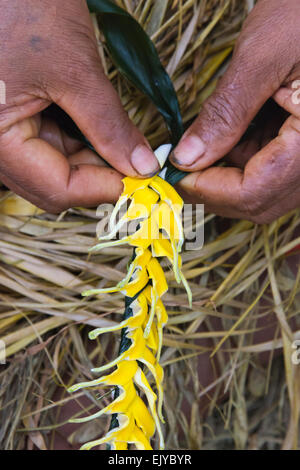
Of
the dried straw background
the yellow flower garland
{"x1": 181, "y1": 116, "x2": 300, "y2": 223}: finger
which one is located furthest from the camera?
the dried straw background

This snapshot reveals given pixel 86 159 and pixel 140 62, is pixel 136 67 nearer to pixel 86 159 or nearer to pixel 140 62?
pixel 140 62

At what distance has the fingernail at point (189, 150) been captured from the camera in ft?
1.58

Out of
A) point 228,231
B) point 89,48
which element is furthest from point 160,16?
point 228,231

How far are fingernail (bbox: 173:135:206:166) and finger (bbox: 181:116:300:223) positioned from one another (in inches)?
1.4

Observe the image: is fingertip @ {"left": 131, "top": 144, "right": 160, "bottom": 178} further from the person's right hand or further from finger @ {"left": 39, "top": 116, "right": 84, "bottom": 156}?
finger @ {"left": 39, "top": 116, "right": 84, "bottom": 156}

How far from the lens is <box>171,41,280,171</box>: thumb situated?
1.53 ft

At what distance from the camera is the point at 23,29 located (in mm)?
442

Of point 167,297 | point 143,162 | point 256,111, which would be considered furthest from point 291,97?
point 167,297

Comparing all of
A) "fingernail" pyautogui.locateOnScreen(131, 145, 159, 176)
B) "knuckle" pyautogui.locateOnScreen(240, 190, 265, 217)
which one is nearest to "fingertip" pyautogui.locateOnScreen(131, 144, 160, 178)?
"fingernail" pyautogui.locateOnScreen(131, 145, 159, 176)

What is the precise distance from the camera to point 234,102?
1.54 feet

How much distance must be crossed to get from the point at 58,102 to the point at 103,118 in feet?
0.16

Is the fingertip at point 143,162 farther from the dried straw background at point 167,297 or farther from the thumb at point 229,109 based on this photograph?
the dried straw background at point 167,297

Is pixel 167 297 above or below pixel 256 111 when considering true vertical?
below
